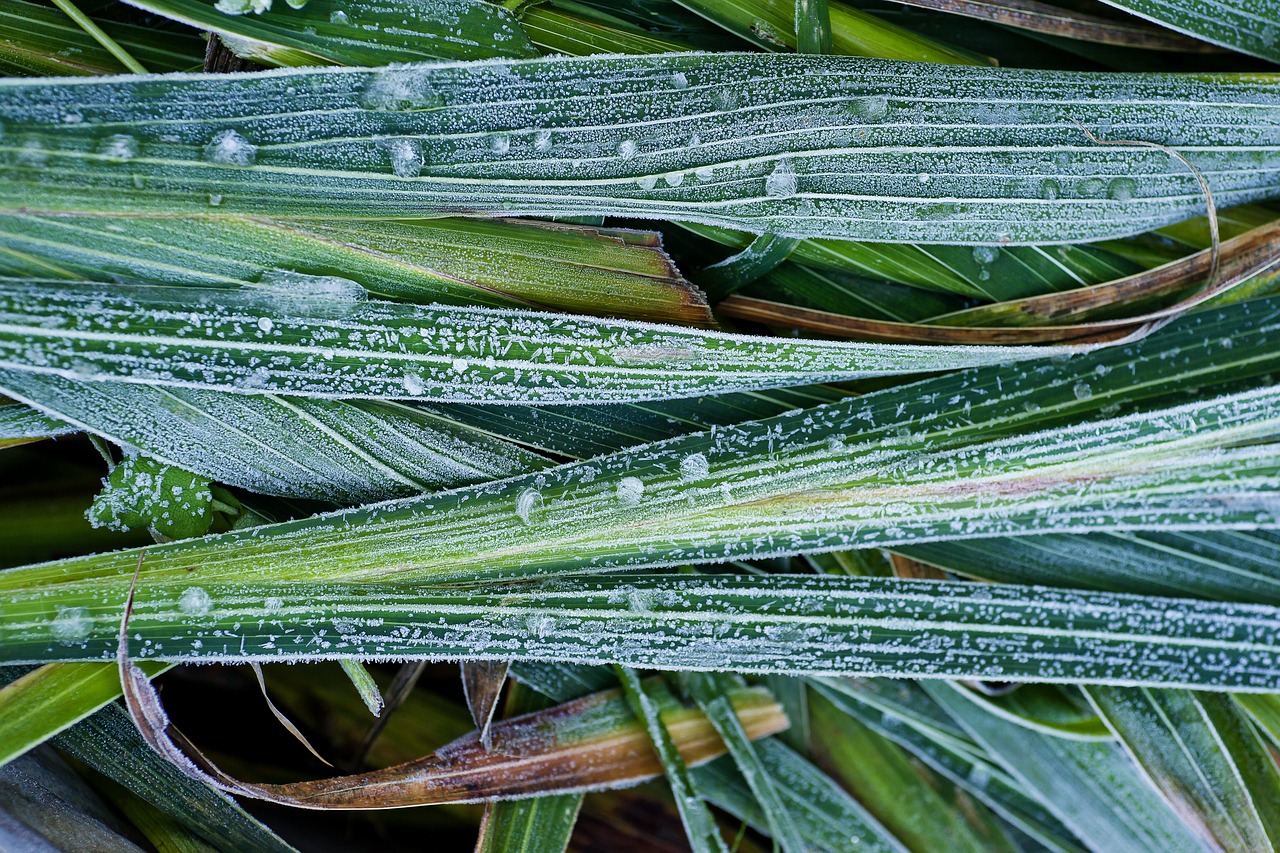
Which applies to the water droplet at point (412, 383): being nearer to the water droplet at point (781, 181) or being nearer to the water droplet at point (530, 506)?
Answer: the water droplet at point (530, 506)

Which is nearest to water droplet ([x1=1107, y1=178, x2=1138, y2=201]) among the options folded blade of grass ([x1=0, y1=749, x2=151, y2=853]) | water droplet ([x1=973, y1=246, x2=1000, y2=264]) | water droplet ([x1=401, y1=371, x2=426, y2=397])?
water droplet ([x1=973, y1=246, x2=1000, y2=264])

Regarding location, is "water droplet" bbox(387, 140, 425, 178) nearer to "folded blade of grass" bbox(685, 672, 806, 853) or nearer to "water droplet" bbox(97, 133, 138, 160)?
"water droplet" bbox(97, 133, 138, 160)

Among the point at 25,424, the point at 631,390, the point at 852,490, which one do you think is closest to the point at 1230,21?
the point at 852,490

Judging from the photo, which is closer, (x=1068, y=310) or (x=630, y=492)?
(x=630, y=492)

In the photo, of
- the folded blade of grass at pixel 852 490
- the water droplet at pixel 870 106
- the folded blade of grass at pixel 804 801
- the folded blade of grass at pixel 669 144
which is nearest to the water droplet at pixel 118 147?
the folded blade of grass at pixel 669 144

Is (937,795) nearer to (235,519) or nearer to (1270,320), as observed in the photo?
(1270,320)

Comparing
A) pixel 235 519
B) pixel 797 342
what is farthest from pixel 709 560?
pixel 235 519

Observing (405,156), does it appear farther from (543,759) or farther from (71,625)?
(543,759)
